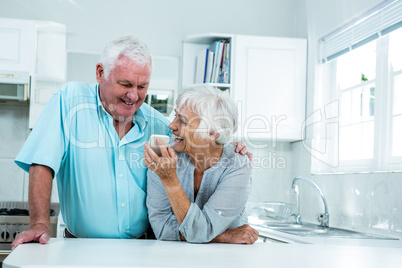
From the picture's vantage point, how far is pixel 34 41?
3586 millimetres

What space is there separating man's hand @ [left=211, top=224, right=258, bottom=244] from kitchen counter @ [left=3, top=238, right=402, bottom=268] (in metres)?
0.04

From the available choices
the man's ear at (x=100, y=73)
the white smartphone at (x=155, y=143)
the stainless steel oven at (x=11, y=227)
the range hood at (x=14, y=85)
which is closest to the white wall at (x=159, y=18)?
the range hood at (x=14, y=85)

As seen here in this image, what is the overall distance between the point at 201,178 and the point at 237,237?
239 mm

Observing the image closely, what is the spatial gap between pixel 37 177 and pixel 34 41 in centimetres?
222

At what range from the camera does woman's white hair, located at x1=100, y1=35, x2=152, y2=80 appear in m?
1.76

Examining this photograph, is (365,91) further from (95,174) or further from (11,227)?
(11,227)

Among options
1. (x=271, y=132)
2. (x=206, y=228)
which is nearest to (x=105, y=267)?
(x=206, y=228)

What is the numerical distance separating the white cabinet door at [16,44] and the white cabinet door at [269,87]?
153 centimetres

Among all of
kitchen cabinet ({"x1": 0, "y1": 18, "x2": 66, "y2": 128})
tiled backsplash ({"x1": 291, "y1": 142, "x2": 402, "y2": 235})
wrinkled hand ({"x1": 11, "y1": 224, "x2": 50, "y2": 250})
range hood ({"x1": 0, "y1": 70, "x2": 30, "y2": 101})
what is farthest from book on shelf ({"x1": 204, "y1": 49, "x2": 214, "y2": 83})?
wrinkled hand ({"x1": 11, "y1": 224, "x2": 50, "y2": 250})

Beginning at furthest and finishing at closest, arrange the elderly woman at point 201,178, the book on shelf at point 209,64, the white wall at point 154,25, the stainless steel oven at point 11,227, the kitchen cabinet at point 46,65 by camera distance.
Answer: the white wall at point 154,25, the book on shelf at point 209,64, the kitchen cabinet at point 46,65, the stainless steel oven at point 11,227, the elderly woman at point 201,178

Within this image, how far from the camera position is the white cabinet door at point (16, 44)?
3.52 metres

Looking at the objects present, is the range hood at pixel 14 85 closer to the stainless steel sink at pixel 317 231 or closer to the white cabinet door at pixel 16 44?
the white cabinet door at pixel 16 44

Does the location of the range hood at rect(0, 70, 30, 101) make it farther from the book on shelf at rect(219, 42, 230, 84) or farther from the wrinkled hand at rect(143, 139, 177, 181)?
the wrinkled hand at rect(143, 139, 177, 181)

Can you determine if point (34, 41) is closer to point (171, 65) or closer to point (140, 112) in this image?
point (171, 65)
